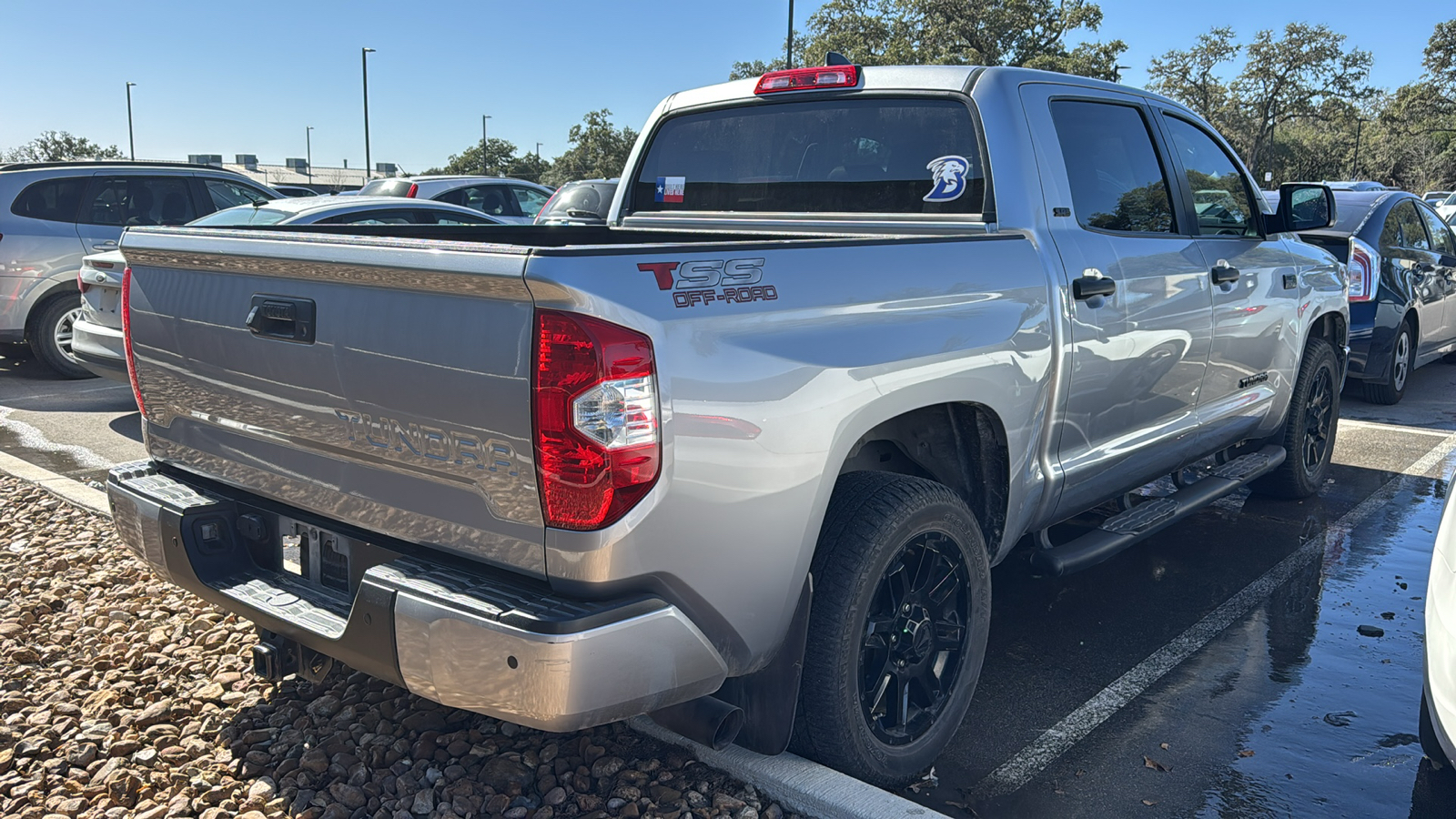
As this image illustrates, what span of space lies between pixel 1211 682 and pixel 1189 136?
2.32 metres

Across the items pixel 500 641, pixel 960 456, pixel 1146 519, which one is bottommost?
pixel 1146 519

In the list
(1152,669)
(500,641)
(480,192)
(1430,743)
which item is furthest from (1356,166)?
(500,641)

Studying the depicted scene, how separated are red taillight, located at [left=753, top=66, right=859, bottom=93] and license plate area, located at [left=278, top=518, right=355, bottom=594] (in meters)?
2.22

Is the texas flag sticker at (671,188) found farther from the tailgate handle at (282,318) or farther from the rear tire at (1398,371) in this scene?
the rear tire at (1398,371)

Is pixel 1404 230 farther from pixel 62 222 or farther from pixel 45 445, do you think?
pixel 62 222

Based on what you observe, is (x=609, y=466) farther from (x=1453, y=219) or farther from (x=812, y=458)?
(x=1453, y=219)

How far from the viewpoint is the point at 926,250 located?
2.99m

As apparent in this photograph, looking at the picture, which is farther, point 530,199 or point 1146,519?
point 530,199

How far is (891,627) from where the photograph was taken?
10.00 feet

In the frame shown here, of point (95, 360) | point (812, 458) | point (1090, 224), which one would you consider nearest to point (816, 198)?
point (1090, 224)

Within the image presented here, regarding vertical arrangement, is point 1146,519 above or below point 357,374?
below

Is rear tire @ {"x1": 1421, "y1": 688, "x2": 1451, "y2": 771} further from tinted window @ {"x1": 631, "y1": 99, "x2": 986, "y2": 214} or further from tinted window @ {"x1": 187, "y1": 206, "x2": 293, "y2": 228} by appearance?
tinted window @ {"x1": 187, "y1": 206, "x2": 293, "y2": 228}

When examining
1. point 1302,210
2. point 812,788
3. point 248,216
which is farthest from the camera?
point 248,216

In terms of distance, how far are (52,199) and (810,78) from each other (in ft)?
26.9
